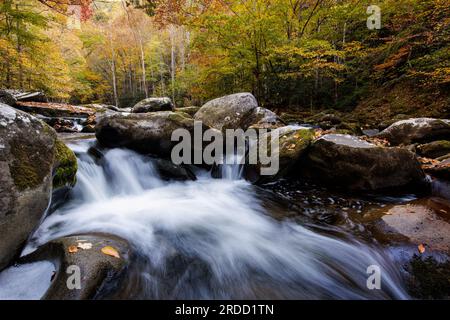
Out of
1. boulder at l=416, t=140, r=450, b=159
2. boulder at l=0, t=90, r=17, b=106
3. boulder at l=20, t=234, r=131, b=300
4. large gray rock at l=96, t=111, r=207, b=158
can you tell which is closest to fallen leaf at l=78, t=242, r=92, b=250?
boulder at l=20, t=234, r=131, b=300

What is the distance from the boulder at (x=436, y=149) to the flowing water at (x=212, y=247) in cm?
372

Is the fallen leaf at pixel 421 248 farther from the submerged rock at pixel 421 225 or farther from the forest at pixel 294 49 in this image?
the forest at pixel 294 49

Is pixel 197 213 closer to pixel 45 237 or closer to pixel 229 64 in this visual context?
pixel 45 237

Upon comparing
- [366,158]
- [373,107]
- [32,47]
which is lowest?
[366,158]

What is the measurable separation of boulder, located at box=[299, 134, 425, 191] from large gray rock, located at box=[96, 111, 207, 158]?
2988 millimetres

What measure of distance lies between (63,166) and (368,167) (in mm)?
4756

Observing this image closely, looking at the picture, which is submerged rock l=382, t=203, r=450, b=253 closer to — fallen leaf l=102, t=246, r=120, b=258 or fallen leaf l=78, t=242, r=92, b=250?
fallen leaf l=102, t=246, r=120, b=258

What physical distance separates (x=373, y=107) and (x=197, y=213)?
10.3 meters

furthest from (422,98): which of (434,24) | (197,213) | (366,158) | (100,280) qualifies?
(100,280)

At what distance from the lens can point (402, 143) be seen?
20.2 feet

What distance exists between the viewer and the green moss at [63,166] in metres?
3.35

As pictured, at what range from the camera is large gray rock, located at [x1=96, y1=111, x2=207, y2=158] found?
5484mm

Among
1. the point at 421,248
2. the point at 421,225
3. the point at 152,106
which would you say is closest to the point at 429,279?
the point at 421,248

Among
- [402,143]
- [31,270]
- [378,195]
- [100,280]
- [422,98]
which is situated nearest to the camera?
[100,280]
